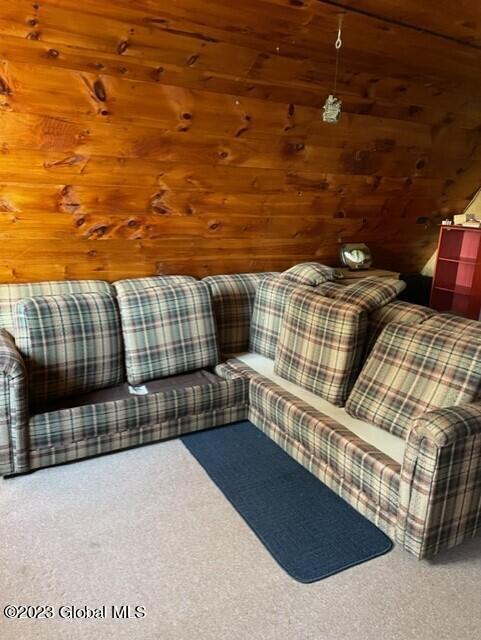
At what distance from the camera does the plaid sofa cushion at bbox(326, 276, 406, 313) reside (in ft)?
8.63

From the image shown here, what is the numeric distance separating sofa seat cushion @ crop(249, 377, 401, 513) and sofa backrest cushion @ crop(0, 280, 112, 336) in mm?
1128

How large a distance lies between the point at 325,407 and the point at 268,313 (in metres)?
0.89

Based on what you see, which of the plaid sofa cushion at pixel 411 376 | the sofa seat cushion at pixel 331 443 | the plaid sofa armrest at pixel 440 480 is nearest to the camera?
the plaid sofa armrest at pixel 440 480

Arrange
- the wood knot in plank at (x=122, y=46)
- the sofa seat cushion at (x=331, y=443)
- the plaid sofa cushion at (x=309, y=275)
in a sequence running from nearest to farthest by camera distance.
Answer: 1. the sofa seat cushion at (x=331, y=443)
2. the wood knot in plank at (x=122, y=46)
3. the plaid sofa cushion at (x=309, y=275)

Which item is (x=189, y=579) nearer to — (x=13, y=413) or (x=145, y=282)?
(x=13, y=413)

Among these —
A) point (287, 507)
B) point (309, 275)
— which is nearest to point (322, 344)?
point (309, 275)

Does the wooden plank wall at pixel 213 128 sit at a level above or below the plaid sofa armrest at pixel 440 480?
above

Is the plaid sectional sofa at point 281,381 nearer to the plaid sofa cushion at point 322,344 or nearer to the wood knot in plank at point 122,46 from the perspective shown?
the plaid sofa cushion at point 322,344

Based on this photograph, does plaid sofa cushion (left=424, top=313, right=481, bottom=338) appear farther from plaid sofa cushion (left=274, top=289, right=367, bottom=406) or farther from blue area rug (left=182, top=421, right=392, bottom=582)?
blue area rug (left=182, top=421, right=392, bottom=582)

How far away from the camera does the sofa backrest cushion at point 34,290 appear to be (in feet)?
8.98

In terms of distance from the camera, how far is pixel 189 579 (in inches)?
70.7

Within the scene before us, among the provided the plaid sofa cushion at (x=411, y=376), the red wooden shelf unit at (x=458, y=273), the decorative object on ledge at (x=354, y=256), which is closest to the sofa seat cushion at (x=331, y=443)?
the plaid sofa cushion at (x=411, y=376)

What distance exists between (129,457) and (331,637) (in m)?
1.34

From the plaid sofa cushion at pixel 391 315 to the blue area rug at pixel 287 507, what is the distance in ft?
2.58
